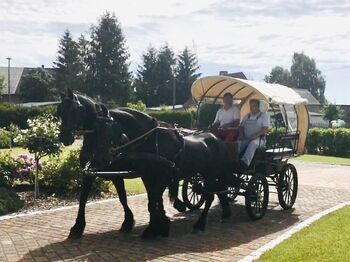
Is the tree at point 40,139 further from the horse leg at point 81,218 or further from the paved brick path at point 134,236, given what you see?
the horse leg at point 81,218

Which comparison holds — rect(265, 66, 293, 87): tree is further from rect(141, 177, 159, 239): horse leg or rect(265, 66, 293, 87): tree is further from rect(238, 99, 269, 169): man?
rect(141, 177, 159, 239): horse leg

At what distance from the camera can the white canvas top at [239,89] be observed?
9.93 meters

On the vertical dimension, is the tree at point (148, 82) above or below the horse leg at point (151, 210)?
above

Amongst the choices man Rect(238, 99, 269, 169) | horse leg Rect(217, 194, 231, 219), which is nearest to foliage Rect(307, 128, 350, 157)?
man Rect(238, 99, 269, 169)

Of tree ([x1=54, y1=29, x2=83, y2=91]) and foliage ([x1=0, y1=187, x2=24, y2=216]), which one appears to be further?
tree ([x1=54, y1=29, x2=83, y2=91])

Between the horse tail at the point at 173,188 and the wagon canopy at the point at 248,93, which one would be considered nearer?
the horse tail at the point at 173,188

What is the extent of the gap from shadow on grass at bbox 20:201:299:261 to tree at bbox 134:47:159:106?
209 feet

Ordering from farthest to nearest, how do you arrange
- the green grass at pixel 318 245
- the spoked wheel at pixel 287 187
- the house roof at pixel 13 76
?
the house roof at pixel 13 76 < the spoked wheel at pixel 287 187 < the green grass at pixel 318 245

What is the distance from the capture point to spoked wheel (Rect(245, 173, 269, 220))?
9.44 meters

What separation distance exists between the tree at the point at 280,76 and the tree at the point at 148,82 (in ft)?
114

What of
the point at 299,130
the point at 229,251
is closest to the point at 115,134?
the point at 229,251

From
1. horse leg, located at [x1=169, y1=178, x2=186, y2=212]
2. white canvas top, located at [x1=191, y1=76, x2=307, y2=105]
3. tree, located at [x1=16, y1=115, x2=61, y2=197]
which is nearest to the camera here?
horse leg, located at [x1=169, y1=178, x2=186, y2=212]

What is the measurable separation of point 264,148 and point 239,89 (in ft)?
5.69

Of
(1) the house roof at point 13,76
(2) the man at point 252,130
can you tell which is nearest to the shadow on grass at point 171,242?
(2) the man at point 252,130
